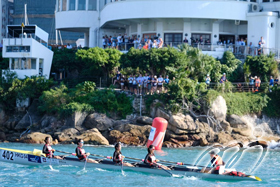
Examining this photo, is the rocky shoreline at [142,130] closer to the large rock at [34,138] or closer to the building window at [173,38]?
the large rock at [34,138]

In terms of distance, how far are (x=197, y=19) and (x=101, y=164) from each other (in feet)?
79.5

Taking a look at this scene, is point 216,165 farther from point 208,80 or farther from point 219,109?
point 208,80

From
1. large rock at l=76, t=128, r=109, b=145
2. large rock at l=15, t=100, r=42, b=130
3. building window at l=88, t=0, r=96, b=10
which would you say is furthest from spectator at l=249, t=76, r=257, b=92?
building window at l=88, t=0, r=96, b=10

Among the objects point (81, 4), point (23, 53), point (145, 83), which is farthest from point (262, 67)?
point (81, 4)

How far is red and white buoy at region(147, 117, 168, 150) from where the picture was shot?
33.2 m

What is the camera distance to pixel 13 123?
134 feet

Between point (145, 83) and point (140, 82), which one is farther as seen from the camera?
point (140, 82)

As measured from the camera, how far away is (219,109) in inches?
1515

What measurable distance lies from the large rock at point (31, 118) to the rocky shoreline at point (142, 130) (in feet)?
0.28

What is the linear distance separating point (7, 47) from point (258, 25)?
20938 mm

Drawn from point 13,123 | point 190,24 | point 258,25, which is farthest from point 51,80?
point 258,25

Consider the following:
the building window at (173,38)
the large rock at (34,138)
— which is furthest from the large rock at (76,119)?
the building window at (173,38)

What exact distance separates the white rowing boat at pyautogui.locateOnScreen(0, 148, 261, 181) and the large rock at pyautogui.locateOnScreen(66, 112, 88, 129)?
10.00 metres

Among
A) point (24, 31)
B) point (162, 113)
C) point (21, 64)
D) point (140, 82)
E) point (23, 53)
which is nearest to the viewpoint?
point (162, 113)
